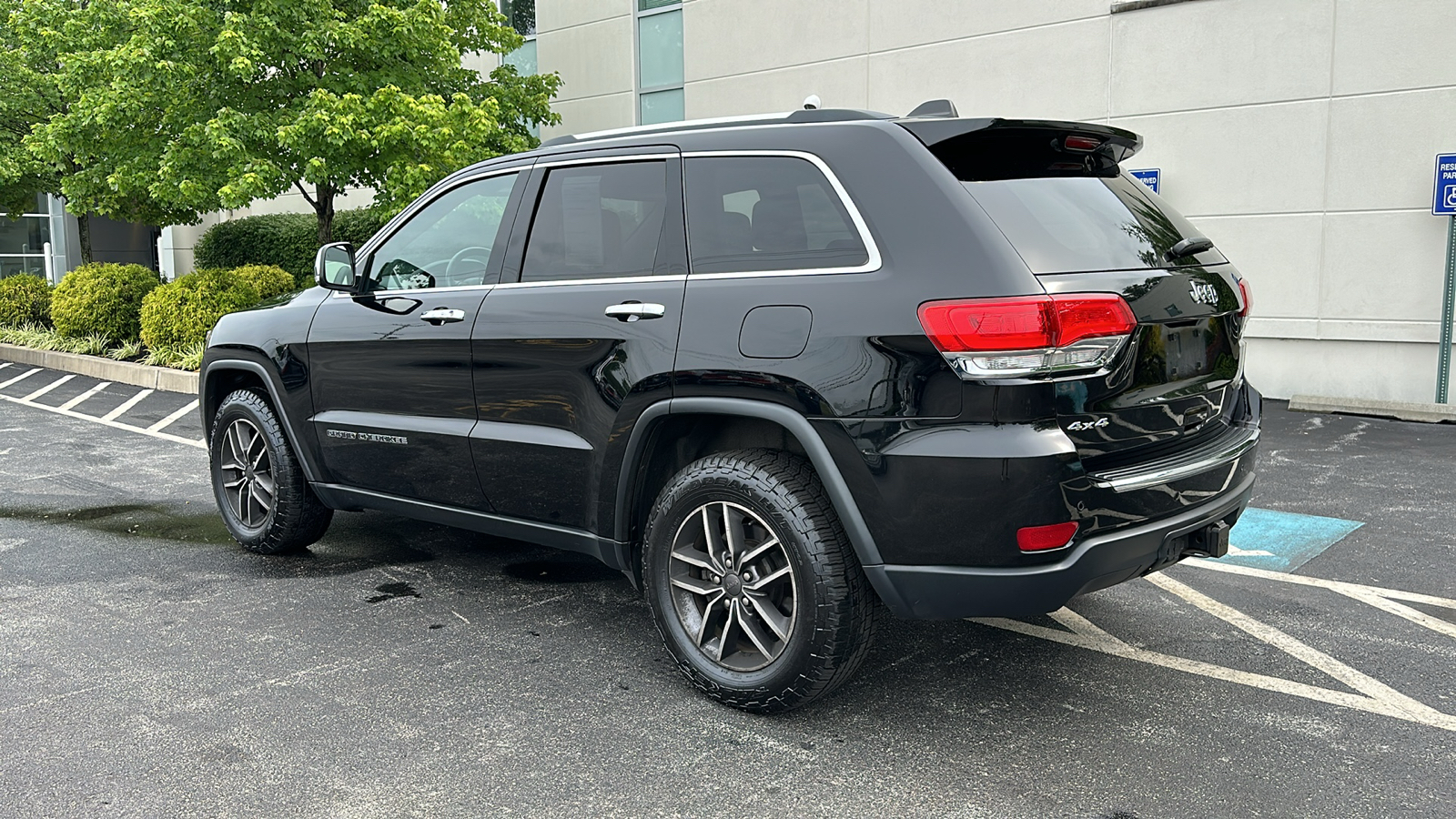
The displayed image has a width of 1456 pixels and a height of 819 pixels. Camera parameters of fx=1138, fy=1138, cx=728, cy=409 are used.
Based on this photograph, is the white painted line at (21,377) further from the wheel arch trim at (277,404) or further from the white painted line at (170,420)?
the wheel arch trim at (277,404)

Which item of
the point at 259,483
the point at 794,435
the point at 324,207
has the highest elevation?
the point at 324,207

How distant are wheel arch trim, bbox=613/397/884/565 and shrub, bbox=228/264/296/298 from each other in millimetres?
12077

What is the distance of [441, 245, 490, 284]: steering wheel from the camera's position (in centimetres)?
455

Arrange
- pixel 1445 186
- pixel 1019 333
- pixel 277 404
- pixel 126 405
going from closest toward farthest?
pixel 1019 333 < pixel 277 404 < pixel 1445 186 < pixel 126 405

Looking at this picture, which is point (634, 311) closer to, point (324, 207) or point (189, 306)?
point (189, 306)

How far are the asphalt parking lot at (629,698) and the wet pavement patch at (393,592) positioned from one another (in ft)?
0.06

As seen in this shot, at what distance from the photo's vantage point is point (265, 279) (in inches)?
587

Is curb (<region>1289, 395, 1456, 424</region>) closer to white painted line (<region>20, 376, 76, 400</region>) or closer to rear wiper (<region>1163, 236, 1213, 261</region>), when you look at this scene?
rear wiper (<region>1163, 236, 1213, 261</region>)

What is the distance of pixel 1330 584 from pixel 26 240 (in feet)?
106

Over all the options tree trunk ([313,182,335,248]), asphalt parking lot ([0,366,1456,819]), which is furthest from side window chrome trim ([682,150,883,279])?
tree trunk ([313,182,335,248])

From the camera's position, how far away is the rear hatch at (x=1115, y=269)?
323 cm

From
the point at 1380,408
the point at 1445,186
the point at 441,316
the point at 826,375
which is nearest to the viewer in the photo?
the point at 826,375

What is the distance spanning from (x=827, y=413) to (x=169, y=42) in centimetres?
1207

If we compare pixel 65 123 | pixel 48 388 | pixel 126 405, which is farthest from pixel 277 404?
pixel 65 123
